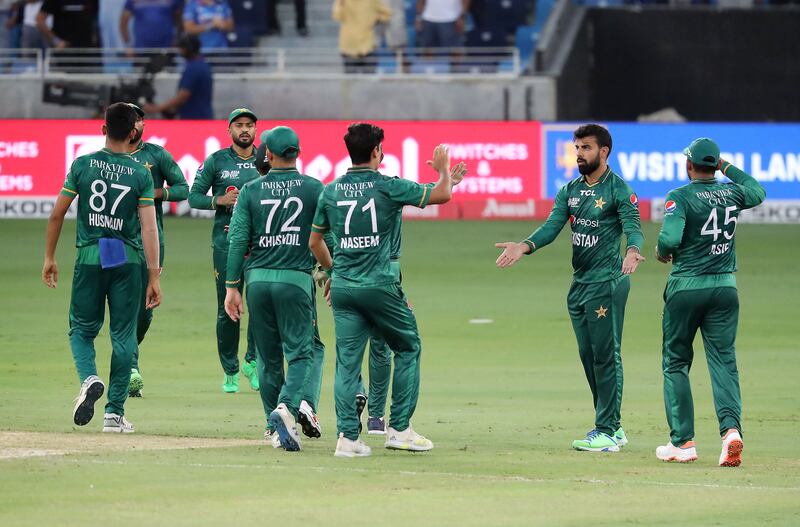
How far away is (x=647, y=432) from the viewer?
1203 centimetres

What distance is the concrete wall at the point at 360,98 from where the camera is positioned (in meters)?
33.4

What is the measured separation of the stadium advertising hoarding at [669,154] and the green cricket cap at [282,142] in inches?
773

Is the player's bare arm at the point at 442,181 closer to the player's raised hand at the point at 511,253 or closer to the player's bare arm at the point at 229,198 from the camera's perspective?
the player's raised hand at the point at 511,253

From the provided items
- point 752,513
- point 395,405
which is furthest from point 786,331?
point 752,513

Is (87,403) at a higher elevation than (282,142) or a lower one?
lower

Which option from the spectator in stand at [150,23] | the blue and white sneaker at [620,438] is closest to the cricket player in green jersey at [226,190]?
the blue and white sneaker at [620,438]

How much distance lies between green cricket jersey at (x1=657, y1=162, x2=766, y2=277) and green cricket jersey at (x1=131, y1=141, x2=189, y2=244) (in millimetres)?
4980

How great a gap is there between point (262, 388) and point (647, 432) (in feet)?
9.61

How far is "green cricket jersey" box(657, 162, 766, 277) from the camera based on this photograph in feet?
33.6

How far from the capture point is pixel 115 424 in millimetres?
11375

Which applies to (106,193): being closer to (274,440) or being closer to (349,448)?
(274,440)

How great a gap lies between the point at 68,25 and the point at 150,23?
1.81 m

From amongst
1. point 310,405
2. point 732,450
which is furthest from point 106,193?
point 732,450

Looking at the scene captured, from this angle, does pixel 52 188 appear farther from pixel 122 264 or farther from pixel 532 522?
pixel 532 522
